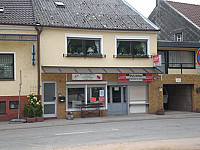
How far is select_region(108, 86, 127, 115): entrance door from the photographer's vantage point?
2245cm

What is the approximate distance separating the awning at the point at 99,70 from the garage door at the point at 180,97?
4178mm

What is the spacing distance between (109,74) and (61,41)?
3956 mm

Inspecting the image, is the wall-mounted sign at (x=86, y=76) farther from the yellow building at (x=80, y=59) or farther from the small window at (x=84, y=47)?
the small window at (x=84, y=47)

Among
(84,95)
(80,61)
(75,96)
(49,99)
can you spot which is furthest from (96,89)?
(49,99)

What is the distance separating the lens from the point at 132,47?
22.9 m

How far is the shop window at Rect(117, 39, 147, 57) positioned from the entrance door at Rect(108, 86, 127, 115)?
2.47 meters

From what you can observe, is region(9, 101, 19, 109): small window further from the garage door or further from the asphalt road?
the garage door

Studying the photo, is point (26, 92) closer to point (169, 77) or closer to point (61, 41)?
point (61, 41)

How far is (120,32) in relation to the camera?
22.4 meters

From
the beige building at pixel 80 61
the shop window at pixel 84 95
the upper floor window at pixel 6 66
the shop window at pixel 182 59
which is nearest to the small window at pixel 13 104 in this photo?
the beige building at pixel 80 61

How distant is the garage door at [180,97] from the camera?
25.3 metres

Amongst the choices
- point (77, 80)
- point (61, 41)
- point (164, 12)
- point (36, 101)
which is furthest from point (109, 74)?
point (164, 12)

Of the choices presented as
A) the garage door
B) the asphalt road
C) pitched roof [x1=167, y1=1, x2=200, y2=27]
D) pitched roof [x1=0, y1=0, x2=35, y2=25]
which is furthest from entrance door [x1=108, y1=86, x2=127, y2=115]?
pitched roof [x1=167, y1=1, x2=200, y2=27]

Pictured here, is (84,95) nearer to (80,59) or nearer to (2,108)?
(80,59)
